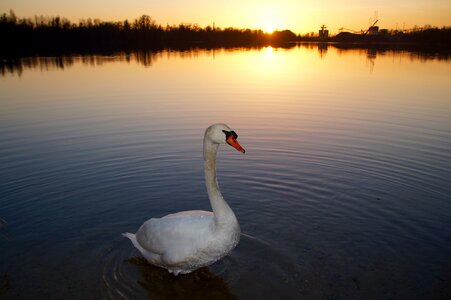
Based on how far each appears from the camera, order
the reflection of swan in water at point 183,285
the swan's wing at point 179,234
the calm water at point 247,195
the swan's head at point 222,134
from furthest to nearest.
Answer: the calm water at point 247,195
the reflection of swan in water at point 183,285
the swan's wing at point 179,234
the swan's head at point 222,134

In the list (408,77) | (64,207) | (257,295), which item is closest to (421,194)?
(257,295)

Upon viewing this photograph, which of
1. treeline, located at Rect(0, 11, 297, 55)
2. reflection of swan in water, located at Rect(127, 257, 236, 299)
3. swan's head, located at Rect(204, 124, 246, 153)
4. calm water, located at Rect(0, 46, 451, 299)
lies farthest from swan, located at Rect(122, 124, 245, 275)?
treeline, located at Rect(0, 11, 297, 55)

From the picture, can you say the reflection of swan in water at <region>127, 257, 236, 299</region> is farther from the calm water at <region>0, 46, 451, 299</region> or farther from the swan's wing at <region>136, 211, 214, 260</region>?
the swan's wing at <region>136, 211, 214, 260</region>

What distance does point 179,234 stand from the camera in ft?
20.1

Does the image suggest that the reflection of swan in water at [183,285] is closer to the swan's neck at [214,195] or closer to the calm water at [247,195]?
the calm water at [247,195]

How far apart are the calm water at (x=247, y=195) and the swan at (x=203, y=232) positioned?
0.82 metres

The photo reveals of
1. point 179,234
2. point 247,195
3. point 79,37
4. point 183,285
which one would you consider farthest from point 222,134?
point 79,37

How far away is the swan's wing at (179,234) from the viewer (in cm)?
594

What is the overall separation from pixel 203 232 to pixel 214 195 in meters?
0.64

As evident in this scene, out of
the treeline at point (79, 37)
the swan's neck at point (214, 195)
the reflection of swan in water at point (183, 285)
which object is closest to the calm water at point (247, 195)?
the reflection of swan in water at point (183, 285)

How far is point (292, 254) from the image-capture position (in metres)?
7.53

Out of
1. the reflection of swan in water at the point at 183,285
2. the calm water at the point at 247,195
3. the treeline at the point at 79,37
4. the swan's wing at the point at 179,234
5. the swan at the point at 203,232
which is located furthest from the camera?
the treeline at the point at 79,37

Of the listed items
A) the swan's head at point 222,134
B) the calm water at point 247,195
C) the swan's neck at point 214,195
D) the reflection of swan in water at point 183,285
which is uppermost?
the swan's head at point 222,134

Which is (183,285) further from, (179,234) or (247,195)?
(247,195)
